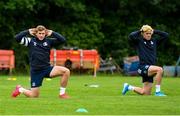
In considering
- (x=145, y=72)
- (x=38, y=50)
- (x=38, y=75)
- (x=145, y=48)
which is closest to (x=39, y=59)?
(x=38, y=50)

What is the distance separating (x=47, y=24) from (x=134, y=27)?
518 centimetres

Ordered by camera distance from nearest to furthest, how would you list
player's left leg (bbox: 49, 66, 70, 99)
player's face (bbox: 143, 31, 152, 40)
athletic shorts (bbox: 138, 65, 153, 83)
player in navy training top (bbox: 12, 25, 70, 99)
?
player's left leg (bbox: 49, 66, 70, 99)
player in navy training top (bbox: 12, 25, 70, 99)
athletic shorts (bbox: 138, 65, 153, 83)
player's face (bbox: 143, 31, 152, 40)

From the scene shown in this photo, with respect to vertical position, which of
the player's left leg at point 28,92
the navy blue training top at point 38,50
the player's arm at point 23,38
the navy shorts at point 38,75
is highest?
the player's arm at point 23,38

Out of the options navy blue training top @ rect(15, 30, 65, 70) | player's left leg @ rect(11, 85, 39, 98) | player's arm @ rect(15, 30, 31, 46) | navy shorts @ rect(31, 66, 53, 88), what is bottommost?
player's left leg @ rect(11, 85, 39, 98)

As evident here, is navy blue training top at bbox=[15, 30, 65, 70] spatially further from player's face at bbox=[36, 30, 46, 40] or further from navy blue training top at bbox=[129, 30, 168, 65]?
navy blue training top at bbox=[129, 30, 168, 65]

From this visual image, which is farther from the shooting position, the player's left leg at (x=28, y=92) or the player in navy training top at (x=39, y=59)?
the player's left leg at (x=28, y=92)

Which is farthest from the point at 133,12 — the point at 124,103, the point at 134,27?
the point at 124,103

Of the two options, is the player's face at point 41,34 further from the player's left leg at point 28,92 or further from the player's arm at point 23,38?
the player's left leg at point 28,92

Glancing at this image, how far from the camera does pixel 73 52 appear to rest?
36219mm

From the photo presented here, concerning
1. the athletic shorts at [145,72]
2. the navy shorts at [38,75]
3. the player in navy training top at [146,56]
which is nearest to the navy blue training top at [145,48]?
the player in navy training top at [146,56]

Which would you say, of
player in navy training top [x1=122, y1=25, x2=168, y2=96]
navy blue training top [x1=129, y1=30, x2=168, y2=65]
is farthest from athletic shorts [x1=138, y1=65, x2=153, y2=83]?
navy blue training top [x1=129, y1=30, x2=168, y2=65]

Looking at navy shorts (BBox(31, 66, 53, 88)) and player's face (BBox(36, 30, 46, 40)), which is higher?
player's face (BBox(36, 30, 46, 40))

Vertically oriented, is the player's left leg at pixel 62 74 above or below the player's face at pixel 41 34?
below

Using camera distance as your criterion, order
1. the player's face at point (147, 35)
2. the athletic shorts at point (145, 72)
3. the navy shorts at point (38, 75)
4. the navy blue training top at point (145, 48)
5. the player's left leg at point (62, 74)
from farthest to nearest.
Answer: the player's face at point (147, 35) < the navy blue training top at point (145, 48) < the athletic shorts at point (145, 72) < the navy shorts at point (38, 75) < the player's left leg at point (62, 74)
